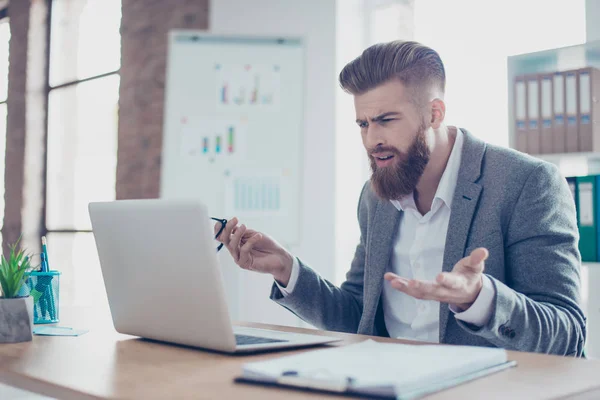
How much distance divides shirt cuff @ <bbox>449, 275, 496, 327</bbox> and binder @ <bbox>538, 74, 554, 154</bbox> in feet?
4.85

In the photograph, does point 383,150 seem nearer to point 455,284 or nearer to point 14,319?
point 455,284

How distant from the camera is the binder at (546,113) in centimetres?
243

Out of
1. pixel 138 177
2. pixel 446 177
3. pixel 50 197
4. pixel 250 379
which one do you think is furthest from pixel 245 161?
pixel 50 197

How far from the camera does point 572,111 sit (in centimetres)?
238

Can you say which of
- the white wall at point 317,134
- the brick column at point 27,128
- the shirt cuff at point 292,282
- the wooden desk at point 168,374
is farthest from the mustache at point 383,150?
the brick column at point 27,128

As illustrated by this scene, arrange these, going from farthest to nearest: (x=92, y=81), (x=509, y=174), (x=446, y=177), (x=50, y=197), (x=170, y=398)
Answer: (x=50, y=197), (x=92, y=81), (x=446, y=177), (x=509, y=174), (x=170, y=398)

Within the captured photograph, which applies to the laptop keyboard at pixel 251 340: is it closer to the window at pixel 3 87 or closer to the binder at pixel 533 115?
the binder at pixel 533 115

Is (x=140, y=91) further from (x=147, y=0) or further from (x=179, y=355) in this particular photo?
(x=179, y=355)

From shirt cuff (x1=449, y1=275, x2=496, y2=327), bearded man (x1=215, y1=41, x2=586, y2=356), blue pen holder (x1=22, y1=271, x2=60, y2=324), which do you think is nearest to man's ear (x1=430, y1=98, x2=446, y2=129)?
bearded man (x1=215, y1=41, x2=586, y2=356)

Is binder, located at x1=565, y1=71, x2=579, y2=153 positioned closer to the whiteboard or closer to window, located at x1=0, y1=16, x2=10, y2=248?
the whiteboard

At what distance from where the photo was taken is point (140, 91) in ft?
14.4

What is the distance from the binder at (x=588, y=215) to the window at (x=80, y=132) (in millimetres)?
3345

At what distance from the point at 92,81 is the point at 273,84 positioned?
2.44 m

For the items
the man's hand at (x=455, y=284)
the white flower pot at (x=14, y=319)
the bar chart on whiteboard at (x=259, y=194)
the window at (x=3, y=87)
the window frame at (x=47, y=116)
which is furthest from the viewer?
the window at (x=3, y=87)
